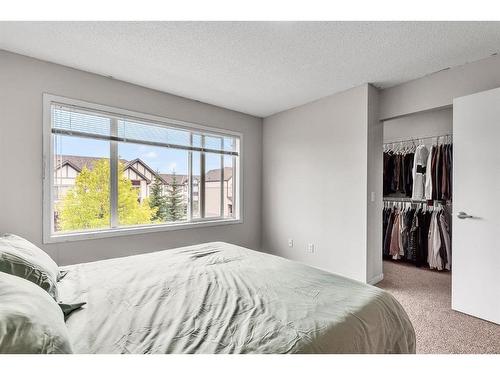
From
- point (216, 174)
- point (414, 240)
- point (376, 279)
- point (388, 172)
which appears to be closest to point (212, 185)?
point (216, 174)

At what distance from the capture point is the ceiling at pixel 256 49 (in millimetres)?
1892

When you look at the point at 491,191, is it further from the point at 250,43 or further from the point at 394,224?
the point at 250,43

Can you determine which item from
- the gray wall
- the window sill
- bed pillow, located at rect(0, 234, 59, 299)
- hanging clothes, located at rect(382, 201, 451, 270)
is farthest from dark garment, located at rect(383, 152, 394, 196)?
bed pillow, located at rect(0, 234, 59, 299)

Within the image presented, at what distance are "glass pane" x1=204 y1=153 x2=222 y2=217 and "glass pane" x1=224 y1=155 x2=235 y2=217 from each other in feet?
0.36

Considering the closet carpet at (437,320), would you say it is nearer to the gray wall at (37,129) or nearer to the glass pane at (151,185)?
the gray wall at (37,129)

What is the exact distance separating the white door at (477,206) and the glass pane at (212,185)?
2.81m

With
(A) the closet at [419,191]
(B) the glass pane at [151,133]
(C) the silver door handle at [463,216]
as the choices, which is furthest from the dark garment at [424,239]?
(B) the glass pane at [151,133]

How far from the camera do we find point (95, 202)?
278cm

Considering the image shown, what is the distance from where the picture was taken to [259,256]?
198 centimetres

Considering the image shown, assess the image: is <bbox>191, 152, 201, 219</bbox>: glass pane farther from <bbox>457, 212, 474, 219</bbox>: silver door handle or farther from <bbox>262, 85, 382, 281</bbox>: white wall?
<bbox>457, 212, 474, 219</bbox>: silver door handle

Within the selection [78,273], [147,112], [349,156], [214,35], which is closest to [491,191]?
[349,156]

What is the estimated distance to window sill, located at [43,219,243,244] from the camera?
249 cm

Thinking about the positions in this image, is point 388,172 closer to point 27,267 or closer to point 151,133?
point 151,133

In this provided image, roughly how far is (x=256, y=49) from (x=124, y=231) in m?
2.32
